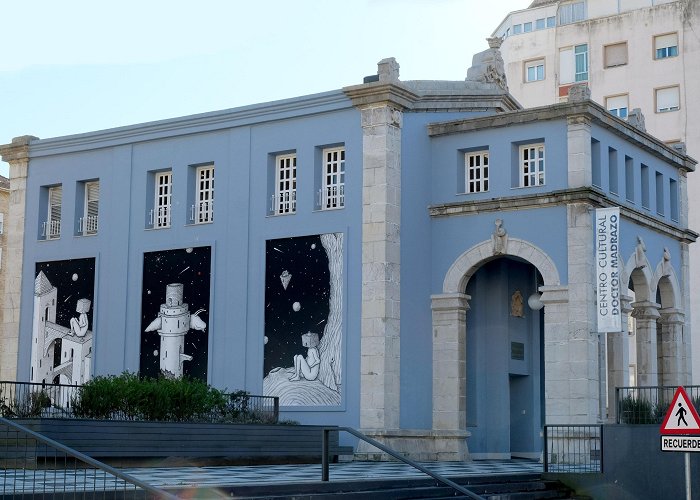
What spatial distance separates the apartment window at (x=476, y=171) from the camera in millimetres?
31078

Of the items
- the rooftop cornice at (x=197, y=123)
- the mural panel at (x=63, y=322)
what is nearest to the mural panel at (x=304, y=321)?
the rooftop cornice at (x=197, y=123)

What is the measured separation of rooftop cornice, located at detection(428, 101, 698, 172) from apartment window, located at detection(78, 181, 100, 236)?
10783 mm

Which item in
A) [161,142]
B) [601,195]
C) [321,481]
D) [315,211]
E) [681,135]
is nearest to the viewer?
[321,481]

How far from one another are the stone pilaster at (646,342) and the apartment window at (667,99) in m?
23.3

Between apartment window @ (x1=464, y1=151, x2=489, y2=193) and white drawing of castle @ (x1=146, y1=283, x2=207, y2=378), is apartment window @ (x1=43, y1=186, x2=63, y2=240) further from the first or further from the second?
apartment window @ (x1=464, y1=151, x2=489, y2=193)

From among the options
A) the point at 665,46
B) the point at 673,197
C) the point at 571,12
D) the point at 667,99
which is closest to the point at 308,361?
the point at 673,197

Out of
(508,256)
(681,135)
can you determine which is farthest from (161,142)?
(681,135)

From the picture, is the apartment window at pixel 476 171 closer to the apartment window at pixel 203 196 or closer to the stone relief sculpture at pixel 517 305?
the stone relief sculpture at pixel 517 305

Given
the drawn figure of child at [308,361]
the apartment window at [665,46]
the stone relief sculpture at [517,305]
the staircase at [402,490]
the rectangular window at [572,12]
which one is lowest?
the staircase at [402,490]

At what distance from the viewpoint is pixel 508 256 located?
3061 cm

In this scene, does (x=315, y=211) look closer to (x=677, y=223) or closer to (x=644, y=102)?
(x=677, y=223)

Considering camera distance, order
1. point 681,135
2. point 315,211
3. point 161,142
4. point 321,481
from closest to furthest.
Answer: point 321,481 < point 315,211 < point 161,142 < point 681,135

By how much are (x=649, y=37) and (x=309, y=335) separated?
1235 inches

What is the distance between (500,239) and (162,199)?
10.3m
